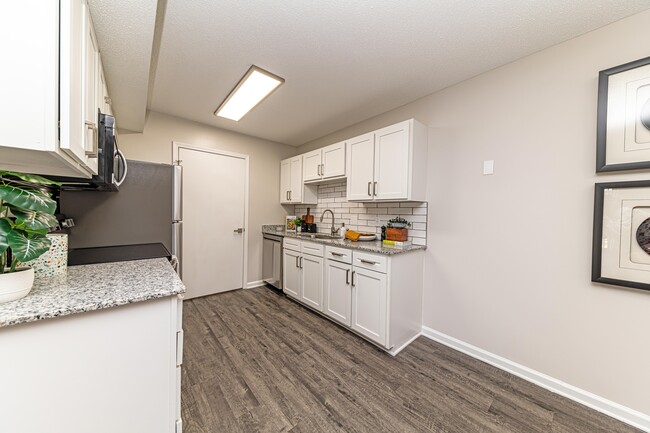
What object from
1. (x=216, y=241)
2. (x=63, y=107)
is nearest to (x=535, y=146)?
(x=63, y=107)

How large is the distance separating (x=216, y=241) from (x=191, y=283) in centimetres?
65

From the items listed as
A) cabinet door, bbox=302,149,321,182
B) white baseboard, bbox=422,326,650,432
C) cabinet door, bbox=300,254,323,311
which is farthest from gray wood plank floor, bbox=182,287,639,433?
cabinet door, bbox=302,149,321,182

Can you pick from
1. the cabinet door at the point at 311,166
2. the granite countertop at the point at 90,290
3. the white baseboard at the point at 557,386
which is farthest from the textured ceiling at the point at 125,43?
the white baseboard at the point at 557,386

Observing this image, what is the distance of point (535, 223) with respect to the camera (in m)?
1.84

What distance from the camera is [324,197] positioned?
379cm

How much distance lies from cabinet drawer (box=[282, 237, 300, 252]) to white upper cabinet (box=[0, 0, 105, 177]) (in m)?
2.39

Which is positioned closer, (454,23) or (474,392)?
(454,23)

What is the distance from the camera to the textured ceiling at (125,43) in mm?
1251

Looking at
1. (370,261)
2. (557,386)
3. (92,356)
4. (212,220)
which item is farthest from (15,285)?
(557,386)

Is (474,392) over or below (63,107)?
below

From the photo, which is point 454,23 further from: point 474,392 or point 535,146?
point 474,392

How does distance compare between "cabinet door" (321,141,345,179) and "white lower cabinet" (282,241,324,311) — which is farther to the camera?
"cabinet door" (321,141,345,179)

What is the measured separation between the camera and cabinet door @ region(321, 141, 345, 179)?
3.05 metres

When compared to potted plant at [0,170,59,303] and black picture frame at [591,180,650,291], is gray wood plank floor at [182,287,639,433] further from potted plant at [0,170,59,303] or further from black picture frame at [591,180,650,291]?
potted plant at [0,170,59,303]
